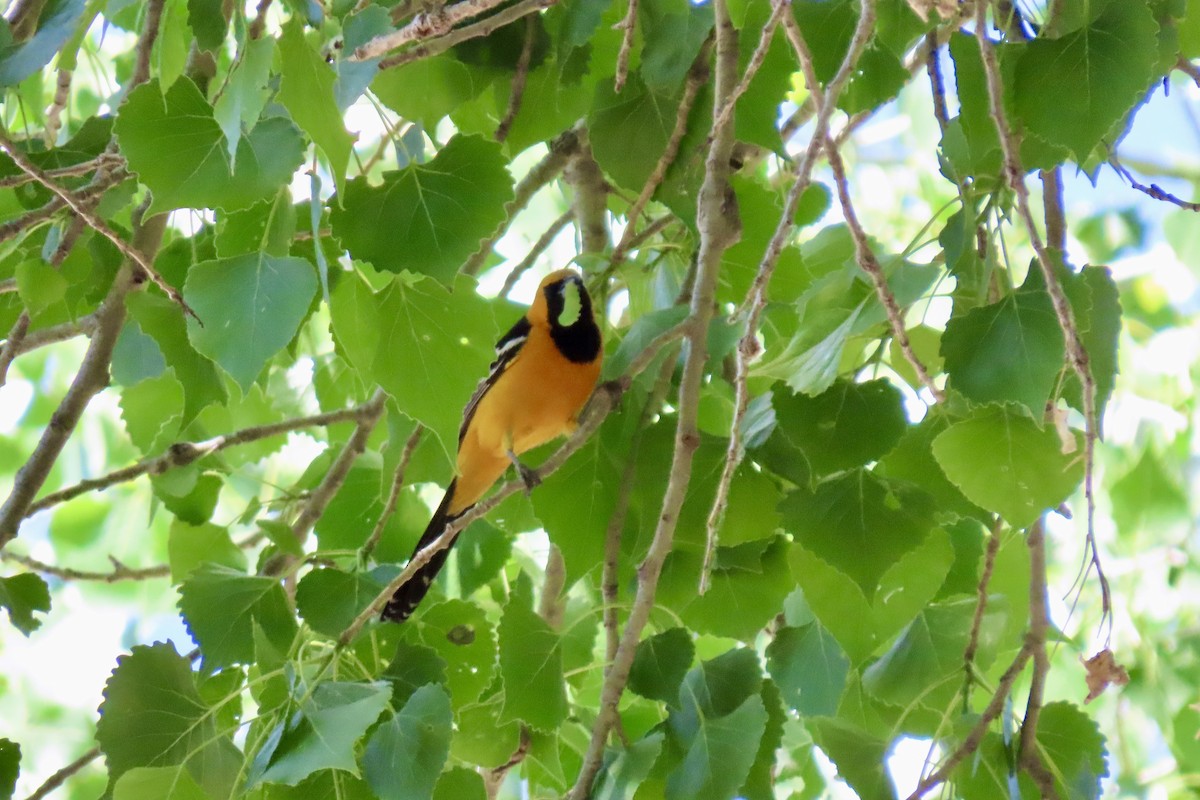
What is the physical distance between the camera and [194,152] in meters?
1.28

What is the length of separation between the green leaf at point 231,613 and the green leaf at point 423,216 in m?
0.61

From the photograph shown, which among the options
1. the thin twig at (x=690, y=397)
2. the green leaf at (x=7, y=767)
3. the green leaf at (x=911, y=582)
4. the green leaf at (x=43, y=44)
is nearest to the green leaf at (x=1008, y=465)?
the green leaf at (x=911, y=582)

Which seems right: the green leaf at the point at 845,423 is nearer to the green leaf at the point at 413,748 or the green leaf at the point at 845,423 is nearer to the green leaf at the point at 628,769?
the green leaf at the point at 628,769

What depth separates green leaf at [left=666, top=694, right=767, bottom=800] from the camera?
4.21 feet

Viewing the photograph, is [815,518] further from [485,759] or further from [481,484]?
[481,484]

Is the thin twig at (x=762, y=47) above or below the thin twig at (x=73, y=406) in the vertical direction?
above

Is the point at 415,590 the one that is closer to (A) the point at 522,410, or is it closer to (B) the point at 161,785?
(A) the point at 522,410

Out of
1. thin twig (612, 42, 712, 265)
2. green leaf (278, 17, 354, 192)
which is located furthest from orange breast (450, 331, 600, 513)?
green leaf (278, 17, 354, 192)

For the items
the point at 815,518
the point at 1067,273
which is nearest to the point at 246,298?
the point at 815,518

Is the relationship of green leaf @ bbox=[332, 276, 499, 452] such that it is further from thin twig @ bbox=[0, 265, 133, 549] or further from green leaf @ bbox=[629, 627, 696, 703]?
thin twig @ bbox=[0, 265, 133, 549]

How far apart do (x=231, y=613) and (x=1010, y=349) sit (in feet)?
3.61

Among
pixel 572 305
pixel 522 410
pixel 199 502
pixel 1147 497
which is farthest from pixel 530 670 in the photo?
pixel 1147 497

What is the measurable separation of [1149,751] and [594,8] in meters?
2.79

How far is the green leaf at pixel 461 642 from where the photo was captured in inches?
67.8
